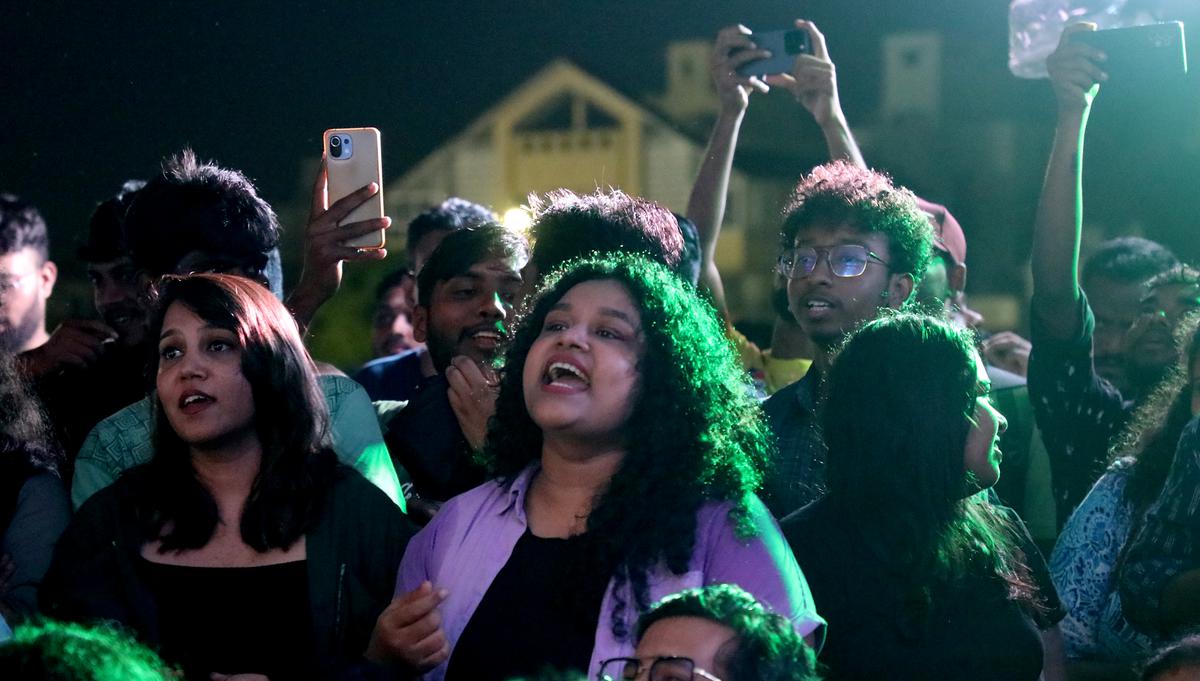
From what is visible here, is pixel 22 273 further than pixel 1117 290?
No

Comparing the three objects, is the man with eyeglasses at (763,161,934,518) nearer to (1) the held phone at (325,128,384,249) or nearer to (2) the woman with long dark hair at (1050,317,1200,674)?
(2) the woman with long dark hair at (1050,317,1200,674)

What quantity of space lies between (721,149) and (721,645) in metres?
2.24

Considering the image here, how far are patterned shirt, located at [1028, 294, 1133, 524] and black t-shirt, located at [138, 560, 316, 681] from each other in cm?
188

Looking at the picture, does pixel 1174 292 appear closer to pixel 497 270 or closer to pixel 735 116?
pixel 735 116

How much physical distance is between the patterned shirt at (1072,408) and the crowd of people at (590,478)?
0.01 metres

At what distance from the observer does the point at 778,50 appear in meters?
4.05

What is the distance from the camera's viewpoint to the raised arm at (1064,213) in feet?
11.0

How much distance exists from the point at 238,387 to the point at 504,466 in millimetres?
512

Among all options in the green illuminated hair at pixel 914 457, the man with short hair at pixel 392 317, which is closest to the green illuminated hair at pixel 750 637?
the green illuminated hair at pixel 914 457

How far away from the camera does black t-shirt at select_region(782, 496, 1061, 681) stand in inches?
96.5

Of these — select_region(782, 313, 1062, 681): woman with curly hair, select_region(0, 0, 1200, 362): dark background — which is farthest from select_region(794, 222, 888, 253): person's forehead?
select_region(0, 0, 1200, 362): dark background

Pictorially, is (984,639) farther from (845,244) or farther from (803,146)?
(803,146)

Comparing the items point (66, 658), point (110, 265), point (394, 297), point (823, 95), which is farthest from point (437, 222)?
point (66, 658)

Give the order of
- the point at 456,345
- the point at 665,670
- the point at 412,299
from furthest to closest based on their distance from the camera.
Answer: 1. the point at 412,299
2. the point at 456,345
3. the point at 665,670
